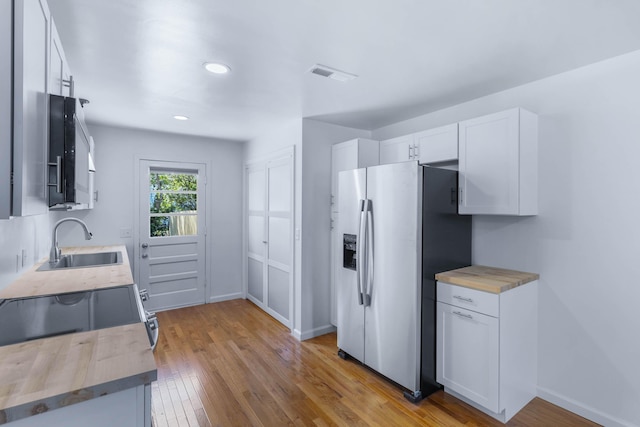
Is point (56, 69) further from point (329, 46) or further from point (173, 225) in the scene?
point (173, 225)

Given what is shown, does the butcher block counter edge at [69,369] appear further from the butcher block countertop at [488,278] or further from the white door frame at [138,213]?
the white door frame at [138,213]

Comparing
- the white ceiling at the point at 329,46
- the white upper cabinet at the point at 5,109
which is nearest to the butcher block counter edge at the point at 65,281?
the white upper cabinet at the point at 5,109

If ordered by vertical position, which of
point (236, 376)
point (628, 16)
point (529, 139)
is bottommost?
point (236, 376)

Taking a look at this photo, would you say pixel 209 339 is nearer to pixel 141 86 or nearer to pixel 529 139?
pixel 141 86

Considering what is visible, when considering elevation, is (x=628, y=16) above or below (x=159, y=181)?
above

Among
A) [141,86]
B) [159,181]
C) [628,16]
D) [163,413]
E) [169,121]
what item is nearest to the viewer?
[628,16]

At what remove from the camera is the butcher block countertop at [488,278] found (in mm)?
2149

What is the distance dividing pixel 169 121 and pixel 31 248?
6.28 feet

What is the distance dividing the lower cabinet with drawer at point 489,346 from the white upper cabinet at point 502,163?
24.9 inches

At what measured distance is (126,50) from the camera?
2.01 meters

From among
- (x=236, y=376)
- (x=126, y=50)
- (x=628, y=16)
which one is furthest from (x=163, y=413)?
(x=628, y=16)

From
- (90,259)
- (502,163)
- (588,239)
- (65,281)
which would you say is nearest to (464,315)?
(588,239)

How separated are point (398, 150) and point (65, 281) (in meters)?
2.91

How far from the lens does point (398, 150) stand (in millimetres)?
3213
